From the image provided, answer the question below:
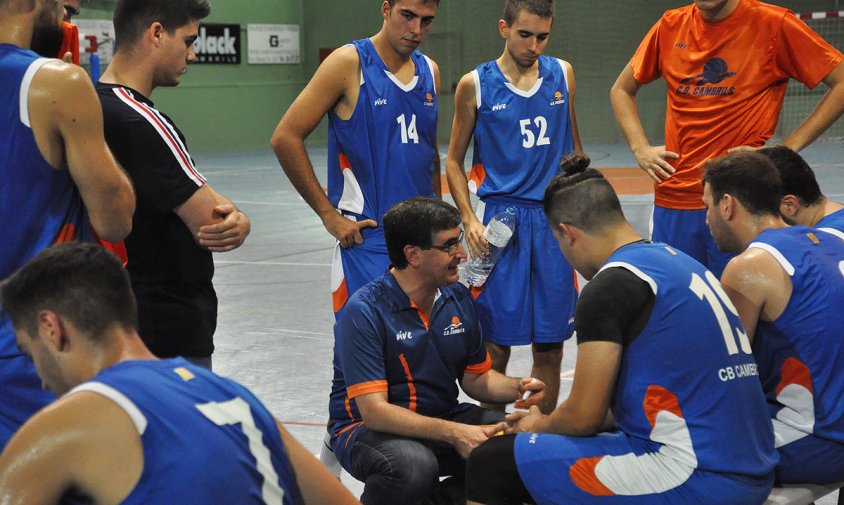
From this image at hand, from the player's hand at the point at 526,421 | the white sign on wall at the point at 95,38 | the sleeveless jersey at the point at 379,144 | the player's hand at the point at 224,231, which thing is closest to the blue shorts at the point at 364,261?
the sleeveless jersey at the point at 379,144

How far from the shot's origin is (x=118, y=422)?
6.67 feet

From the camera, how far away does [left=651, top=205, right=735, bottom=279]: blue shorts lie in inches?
197

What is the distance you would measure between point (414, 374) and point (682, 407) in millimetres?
1362

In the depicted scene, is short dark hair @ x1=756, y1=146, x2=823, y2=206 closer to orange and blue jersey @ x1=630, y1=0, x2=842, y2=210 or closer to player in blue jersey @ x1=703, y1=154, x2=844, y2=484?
player in blue jersey @ x1=703, y1=154, x2=844, y2=484

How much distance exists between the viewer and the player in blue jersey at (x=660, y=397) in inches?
125

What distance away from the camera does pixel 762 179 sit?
3.77m

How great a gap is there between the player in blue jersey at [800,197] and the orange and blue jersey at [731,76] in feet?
2.37

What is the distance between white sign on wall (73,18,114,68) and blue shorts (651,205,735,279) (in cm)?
1849

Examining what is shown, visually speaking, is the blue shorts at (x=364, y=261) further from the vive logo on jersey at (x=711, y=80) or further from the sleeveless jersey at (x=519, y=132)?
the vive logo on jersey at (x=711, y=80)

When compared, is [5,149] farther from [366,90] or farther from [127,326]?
[366,90]

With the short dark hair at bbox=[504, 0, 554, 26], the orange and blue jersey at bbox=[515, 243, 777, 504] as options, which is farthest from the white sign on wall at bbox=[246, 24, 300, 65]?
the orange and blue jersey at bbox=[515, 243, 777, 504]

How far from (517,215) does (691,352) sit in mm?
2173

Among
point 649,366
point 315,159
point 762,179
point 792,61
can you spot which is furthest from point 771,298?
point 315,159

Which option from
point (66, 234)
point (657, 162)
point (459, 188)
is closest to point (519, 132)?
point (459, 188)
